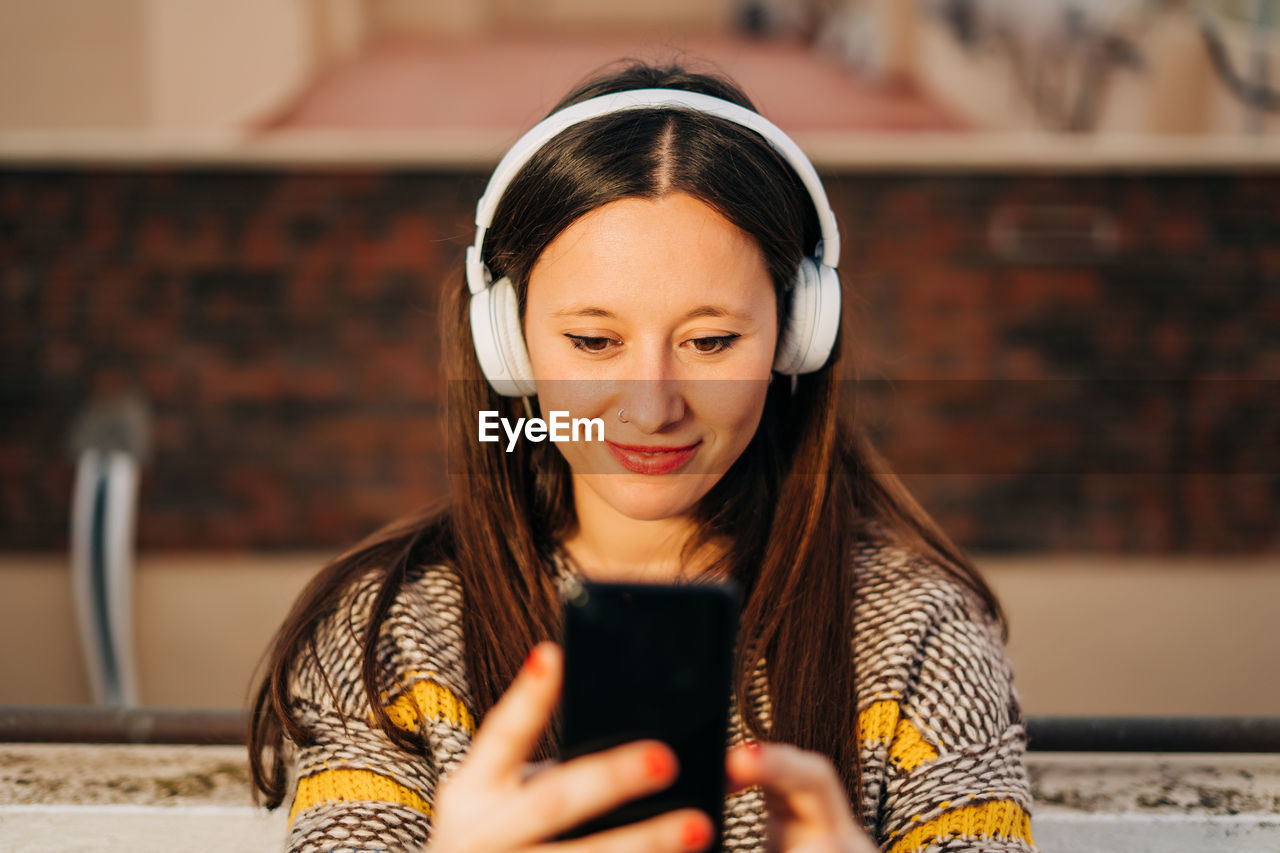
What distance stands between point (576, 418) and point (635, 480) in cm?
9

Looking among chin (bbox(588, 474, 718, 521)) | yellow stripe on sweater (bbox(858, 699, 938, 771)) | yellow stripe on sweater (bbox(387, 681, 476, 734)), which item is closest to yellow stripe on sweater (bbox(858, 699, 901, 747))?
yellow stripe on sweater (bbox(858, 699, 938, 771))

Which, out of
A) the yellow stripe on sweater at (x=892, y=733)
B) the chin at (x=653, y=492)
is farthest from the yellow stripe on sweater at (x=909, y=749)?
the chin at (x=653, y=492)

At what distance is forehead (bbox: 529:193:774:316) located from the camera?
1.09m

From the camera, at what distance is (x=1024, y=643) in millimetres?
5480

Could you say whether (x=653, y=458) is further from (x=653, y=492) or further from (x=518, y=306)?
(x=518, y=306)

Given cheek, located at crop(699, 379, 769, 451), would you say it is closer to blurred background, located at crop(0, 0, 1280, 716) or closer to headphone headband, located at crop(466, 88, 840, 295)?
headphone headband, located at crop(466, 88, 840, 295)

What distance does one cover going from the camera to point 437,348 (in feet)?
17.3

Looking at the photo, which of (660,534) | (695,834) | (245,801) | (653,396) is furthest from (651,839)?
(245,801)

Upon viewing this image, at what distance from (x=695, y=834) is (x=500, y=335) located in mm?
650

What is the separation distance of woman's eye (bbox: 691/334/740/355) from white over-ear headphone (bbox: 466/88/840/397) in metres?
0.14

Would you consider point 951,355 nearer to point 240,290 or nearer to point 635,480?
point 240,290

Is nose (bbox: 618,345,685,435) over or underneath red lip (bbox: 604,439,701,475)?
over

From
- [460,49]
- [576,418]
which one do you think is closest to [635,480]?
[576,418]

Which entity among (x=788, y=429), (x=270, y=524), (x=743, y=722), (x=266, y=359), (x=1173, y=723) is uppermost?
(x=788, y=429)
